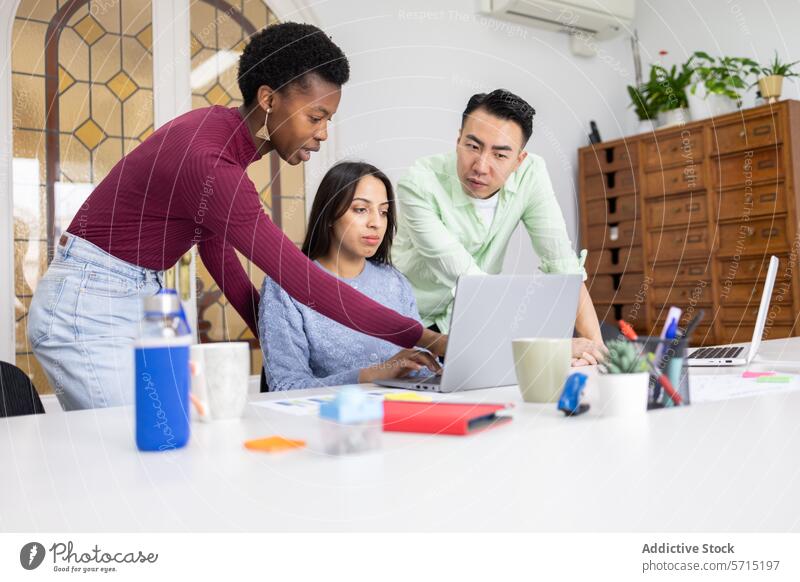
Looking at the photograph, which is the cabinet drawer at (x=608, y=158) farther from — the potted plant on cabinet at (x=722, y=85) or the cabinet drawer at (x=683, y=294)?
the cabinet drawer at (x=683, y=294)

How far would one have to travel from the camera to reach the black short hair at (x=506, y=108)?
1862 mm

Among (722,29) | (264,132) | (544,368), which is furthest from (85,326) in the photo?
(722,29)

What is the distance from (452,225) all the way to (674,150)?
2.61 metres

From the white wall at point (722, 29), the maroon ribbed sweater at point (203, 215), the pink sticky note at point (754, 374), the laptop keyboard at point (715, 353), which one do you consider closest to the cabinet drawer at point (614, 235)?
the white wall at point (722, 29)

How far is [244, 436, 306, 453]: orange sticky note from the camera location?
2.42 feet

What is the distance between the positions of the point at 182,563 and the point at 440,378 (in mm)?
767

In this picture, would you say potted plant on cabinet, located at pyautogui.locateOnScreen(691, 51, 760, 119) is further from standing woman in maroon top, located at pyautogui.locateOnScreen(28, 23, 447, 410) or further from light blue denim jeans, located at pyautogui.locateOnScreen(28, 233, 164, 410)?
light blue denim jeans, located at pyautogui.locateOnScreen(28, 233, 164, 410)

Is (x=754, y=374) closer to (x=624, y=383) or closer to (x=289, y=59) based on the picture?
(x=624, y=383)

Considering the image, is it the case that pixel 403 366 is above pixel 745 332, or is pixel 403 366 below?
above

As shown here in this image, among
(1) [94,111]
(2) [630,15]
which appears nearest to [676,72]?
(2) [630,15]

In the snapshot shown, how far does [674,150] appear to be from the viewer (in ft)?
13.5

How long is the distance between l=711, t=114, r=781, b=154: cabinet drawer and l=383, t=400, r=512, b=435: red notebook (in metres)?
3.40

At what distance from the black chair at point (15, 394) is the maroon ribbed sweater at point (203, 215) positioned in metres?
0.28

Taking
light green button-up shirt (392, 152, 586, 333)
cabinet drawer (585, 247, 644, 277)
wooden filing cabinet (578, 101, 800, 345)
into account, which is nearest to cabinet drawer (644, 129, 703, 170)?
wooden filing cabinet (578, 101, 800, 345)
